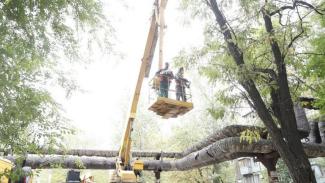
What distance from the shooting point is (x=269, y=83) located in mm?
6027

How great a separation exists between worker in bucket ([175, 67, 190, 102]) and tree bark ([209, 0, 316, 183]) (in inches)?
121

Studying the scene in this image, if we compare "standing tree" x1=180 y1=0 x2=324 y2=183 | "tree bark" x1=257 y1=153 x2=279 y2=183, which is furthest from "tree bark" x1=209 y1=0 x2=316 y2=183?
"tree bark" x1=257 y1=153 x2=279 y2=183

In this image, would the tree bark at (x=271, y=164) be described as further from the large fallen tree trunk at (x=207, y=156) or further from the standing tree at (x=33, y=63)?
the standing tree at (x=33, y=63)

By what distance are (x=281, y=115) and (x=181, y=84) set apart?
13.1ft

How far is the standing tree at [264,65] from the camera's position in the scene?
18.3 ft

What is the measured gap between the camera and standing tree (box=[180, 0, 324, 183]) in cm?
559

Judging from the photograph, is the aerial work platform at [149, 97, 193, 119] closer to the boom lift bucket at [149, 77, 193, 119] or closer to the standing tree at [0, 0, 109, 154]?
the boom lift bucket at [149, 77, 193, 119]

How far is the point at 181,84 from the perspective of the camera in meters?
9.37

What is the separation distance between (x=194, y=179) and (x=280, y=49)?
1721 cm

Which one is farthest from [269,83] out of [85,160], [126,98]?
[126,98]

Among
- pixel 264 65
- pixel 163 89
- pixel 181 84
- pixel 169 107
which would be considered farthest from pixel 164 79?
pixel 264 65

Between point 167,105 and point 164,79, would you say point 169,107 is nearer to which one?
point 167,105

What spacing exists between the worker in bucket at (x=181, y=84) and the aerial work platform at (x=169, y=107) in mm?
346

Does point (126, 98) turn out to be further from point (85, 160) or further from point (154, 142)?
point (85, 160)
